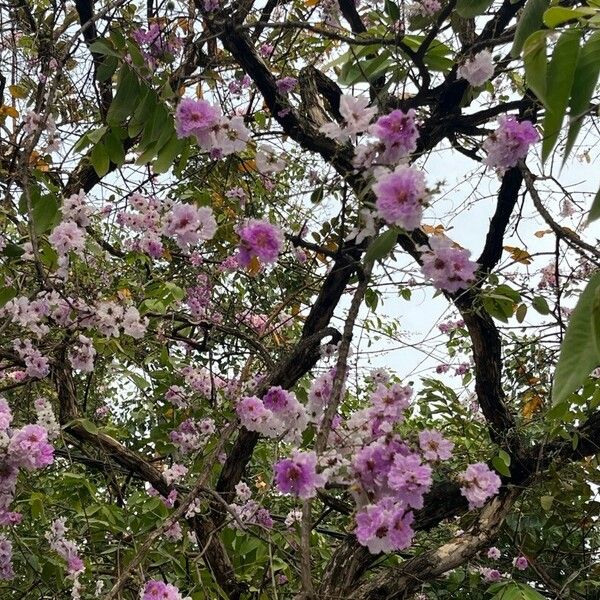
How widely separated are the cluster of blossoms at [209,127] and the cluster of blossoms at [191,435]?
1.35 m

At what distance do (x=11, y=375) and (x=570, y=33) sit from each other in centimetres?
256

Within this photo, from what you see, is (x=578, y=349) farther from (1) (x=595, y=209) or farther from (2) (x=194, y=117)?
(2) (x=194, y=117)

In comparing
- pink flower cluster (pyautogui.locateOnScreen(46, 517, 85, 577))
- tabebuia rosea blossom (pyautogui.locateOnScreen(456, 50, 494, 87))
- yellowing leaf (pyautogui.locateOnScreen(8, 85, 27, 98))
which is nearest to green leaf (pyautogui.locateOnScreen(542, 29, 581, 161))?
tabebuia rosea blossom (pyautogui.locateOnScreen(456, 50, 494, 87))

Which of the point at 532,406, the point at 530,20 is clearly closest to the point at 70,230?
the point at 530,20

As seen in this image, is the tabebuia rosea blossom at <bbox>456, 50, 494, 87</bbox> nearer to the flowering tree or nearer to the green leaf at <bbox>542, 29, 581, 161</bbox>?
the flowering tree

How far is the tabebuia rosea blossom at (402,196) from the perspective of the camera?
1.00 meters

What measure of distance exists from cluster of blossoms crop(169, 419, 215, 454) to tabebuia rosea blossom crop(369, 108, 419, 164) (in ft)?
5.46

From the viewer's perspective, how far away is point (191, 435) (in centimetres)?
256

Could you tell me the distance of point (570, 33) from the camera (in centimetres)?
59

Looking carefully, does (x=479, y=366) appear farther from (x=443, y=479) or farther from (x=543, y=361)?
(x=443, y=479)

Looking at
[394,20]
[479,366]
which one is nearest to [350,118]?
Answer: [394,20]

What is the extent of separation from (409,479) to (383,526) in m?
0.08

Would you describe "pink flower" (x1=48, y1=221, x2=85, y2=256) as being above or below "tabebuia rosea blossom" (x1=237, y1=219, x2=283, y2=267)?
above

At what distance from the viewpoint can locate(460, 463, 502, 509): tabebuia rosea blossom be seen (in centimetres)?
127
